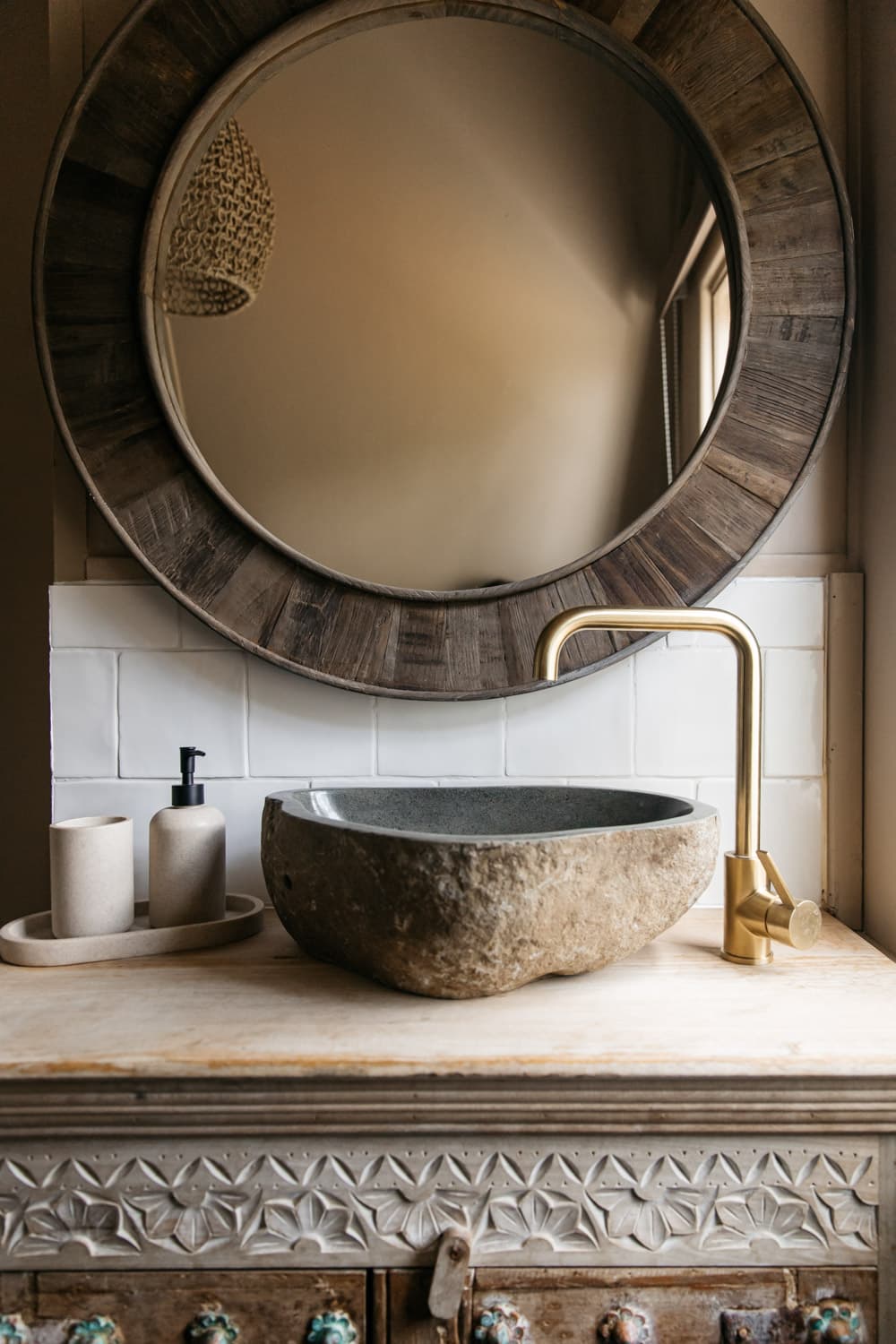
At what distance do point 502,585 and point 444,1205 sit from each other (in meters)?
0.61

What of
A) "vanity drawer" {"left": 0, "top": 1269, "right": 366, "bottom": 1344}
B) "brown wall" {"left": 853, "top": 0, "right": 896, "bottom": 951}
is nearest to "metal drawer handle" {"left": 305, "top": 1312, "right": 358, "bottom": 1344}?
"vanity drawer" {"left": 0, "top": 1269, "right": 366, "bottom": 1344}

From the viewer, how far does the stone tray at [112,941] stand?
0.81m

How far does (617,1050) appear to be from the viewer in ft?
2.00

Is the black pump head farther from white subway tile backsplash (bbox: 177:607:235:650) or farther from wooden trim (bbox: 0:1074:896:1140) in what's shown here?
wooden trim (bbox: 0:1074:896:1140)

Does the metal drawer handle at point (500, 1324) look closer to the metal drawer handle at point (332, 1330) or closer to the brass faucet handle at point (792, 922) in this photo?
the metal drawer handle at point (332, 1330)

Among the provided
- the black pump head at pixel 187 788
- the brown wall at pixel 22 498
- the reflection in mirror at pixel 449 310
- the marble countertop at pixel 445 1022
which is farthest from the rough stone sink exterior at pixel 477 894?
the brown wall at pixel 22 498

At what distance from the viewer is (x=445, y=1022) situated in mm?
662

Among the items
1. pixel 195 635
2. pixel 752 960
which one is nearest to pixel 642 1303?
pixel 752 960

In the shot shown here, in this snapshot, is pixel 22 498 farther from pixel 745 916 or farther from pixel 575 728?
pixel 745 916

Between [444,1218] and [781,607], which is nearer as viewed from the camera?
[444,1218]

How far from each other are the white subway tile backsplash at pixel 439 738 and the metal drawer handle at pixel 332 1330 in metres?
0.54

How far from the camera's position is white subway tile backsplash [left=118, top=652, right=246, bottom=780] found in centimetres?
103

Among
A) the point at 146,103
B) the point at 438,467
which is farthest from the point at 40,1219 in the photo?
the point at 146,103

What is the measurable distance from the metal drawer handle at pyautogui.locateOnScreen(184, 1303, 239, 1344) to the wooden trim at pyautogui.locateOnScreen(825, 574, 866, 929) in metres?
0.74
